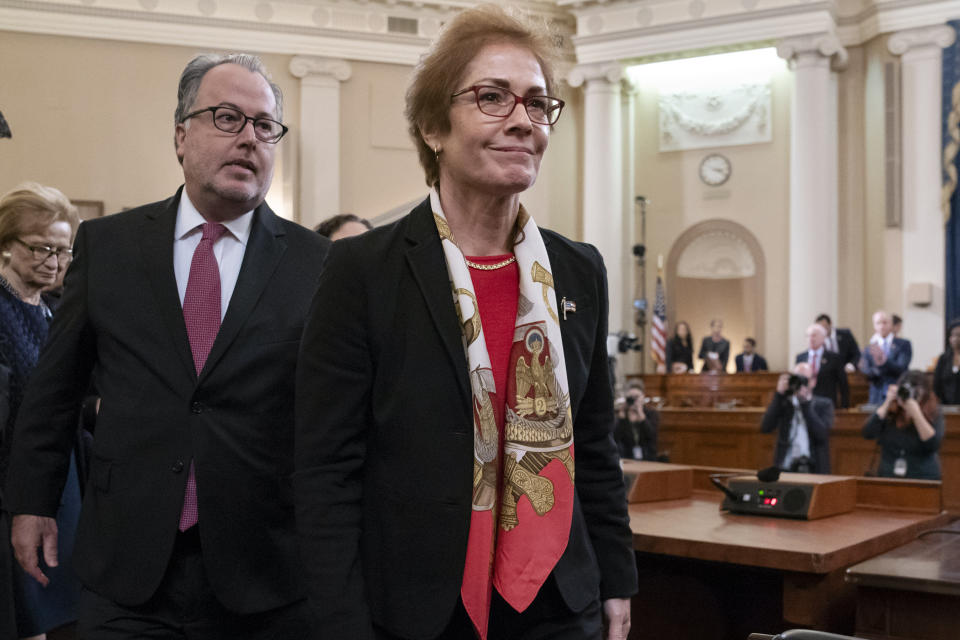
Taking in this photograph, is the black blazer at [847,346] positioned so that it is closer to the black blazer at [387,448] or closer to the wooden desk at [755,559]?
the wooden desk at [755,559]

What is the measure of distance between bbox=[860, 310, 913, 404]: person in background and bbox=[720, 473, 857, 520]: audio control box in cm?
714

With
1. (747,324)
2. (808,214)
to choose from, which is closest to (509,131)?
(808,214)

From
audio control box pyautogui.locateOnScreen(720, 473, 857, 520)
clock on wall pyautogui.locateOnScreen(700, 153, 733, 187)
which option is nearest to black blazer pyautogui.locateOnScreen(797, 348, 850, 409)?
clock on wall pyautogui.locateOnScreen(700, 153, 733, 187)

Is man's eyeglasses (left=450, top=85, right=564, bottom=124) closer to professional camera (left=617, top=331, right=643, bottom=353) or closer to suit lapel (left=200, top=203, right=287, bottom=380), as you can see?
suit lapel (left=200, top=203, right=287, bottom=380)

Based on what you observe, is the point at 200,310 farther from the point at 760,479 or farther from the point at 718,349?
the point at 718,349

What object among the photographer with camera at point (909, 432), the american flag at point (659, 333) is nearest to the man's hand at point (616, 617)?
the photographer with camera at point (909, 432)

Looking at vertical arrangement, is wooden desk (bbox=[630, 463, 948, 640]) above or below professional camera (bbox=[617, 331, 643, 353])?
below

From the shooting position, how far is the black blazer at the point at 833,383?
9000 millimetres

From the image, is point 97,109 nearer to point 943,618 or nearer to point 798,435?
point 798,435

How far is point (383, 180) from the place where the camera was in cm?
1331

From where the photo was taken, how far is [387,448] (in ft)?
4.41

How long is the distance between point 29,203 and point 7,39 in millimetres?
10923

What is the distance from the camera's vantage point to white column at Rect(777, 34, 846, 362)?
12320 millimetres

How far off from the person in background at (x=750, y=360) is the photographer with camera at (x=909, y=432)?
6181mm
